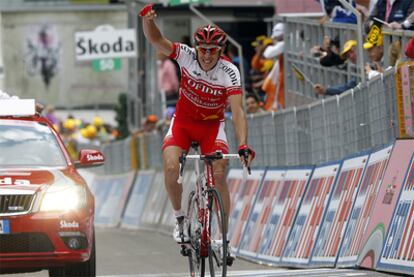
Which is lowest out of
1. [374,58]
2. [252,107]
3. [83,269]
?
[252,107]

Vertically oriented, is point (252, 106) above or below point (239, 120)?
below

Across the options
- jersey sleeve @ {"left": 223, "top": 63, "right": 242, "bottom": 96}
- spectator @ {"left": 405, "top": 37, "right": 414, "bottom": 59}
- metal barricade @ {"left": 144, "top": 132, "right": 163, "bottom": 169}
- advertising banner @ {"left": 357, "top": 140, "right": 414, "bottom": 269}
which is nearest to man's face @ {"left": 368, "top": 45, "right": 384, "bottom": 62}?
spectator @ {"left": 405, "top": 37, "right": 414, "bottom": 59}

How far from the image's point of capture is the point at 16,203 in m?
12.0

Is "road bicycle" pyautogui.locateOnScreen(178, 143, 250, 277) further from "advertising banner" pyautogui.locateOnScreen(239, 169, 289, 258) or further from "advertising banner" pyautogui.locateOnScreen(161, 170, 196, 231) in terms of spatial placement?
"advertising banner" pyautogui.locateOnScreen(161, 170, 196, 231)

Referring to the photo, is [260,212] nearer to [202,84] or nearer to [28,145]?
[28,145]

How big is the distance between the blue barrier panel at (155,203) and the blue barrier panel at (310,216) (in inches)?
352

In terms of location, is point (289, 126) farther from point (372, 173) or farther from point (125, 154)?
point (125, 154)

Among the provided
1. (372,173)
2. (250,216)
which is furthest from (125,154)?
(372,173)

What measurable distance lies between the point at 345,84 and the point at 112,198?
13582 millimetres

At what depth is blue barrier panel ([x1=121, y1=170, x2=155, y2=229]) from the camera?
27047mm

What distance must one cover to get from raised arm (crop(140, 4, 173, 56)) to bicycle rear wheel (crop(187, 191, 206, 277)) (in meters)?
1.26

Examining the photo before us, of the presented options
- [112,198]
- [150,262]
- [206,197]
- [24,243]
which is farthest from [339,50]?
[112,198]

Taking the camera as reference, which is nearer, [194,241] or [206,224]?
[206,224]

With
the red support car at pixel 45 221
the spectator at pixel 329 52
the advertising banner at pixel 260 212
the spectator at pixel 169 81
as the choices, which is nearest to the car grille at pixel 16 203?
the red support car at pixel 45 221
